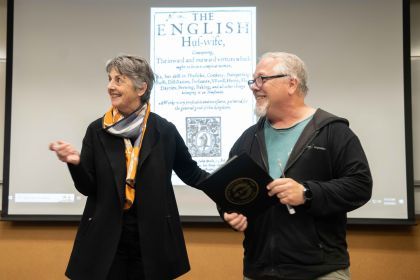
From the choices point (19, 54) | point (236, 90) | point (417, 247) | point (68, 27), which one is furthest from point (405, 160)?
point (19, 54)

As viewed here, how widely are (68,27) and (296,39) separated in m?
1.64

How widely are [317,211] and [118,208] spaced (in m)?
0.72

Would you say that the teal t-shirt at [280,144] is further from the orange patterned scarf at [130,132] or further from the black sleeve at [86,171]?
the black sleeve at [86,171]

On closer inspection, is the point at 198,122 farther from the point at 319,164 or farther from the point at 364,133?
the point at 319,164

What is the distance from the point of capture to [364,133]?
282cm

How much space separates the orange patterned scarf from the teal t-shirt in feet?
1.66

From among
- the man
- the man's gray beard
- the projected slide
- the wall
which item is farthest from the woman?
the wall

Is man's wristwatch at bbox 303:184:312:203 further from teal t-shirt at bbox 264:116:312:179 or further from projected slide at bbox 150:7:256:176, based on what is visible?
projected slide at bbox 150:7:256:176

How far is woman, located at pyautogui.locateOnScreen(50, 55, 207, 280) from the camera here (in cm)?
151

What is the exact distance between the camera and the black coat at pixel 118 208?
151 cm

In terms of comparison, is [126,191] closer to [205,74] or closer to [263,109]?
[263,109]

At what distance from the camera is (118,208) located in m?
1.53

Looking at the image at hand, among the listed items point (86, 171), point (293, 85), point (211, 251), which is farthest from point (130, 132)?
point (211, 251)

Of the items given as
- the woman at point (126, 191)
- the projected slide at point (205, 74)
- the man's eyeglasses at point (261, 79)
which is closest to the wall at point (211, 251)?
the projected slide at point (205, 74)
